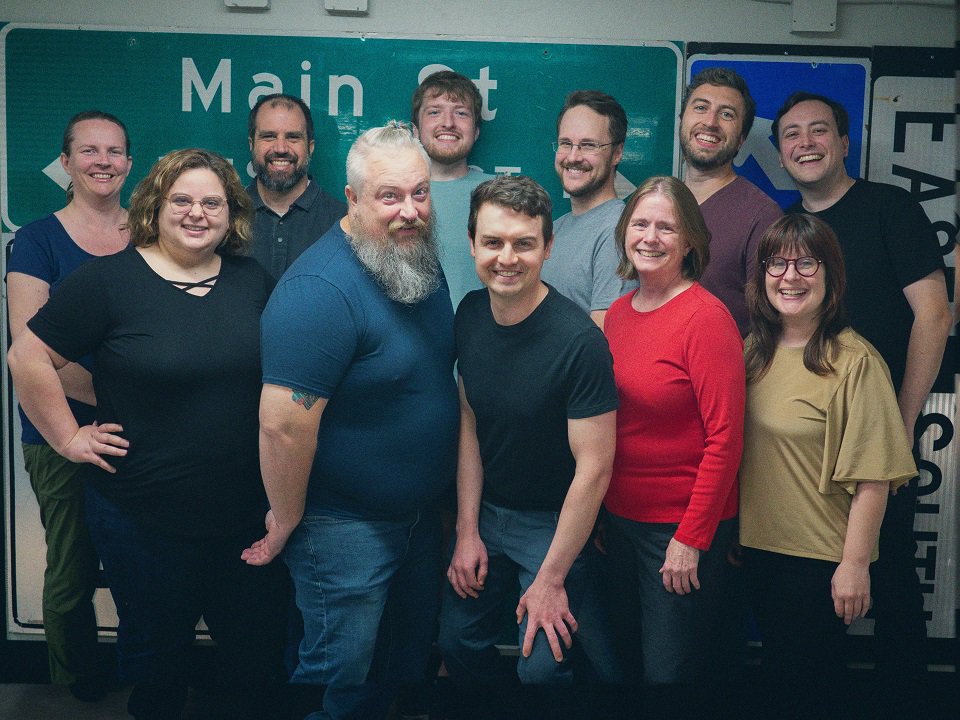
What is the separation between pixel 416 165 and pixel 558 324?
568 millimetres

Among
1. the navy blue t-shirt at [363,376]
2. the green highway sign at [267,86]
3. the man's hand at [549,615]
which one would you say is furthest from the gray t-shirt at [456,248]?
the man's hand at [549,615]

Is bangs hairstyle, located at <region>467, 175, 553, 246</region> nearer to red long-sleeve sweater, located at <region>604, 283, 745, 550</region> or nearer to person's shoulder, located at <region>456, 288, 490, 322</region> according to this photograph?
person's shoulder, located at <region>456, 288, 490, 322</region>

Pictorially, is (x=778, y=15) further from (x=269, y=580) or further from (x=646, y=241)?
(x=269, y=580)

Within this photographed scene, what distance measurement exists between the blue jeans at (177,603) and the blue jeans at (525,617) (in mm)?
561

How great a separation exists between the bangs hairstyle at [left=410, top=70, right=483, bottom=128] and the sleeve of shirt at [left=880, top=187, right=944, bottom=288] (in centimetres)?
148

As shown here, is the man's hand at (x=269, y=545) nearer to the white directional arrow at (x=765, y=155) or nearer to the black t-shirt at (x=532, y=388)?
the black t-shirt at (x=532, y=388)

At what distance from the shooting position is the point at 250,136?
3031mm

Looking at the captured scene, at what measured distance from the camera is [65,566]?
2924mm

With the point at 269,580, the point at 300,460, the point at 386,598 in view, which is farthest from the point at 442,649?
the point at 300,460

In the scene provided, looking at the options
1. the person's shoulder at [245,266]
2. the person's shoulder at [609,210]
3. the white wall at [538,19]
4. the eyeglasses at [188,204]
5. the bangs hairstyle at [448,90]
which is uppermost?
the white wall at [538,19]

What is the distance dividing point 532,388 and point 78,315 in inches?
48.5

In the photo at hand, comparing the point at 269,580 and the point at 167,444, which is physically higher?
the point at 167,444

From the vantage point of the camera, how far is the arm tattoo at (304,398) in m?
2.03

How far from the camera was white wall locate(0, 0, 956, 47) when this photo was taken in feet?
10.1
